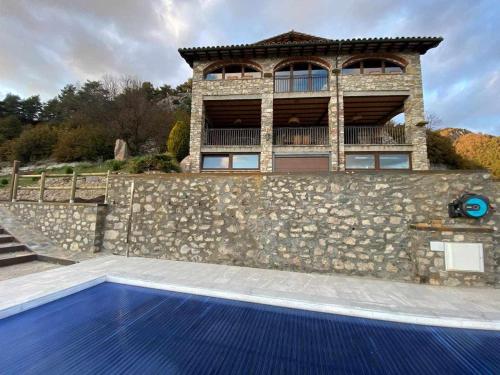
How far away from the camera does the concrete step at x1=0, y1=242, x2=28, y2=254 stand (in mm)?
5320

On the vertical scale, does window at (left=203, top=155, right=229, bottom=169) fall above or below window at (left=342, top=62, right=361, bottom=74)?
below

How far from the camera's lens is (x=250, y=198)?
550cm

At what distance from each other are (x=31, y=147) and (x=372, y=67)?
2441 cm

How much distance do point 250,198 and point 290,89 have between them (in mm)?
8746

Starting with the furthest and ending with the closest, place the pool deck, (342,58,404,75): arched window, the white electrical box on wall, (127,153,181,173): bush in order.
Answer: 1. (342,58,404,75): arched window
2. (127,153,181,173): bush
3. the white electrical box on wall
4. the pool deck

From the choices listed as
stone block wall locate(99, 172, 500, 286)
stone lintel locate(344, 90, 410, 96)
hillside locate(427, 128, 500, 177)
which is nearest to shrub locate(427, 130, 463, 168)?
hillside locate(427, 128, 500, 177)

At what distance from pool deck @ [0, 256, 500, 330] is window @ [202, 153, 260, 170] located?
286 inches

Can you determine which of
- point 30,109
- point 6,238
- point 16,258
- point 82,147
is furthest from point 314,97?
point 30,109

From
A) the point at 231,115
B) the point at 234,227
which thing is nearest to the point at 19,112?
the point at 231,115

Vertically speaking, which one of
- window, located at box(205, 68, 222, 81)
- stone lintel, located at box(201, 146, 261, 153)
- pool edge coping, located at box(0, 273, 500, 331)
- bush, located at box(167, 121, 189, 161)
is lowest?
pool edge coping, located at box(0, 273, 500, 331)

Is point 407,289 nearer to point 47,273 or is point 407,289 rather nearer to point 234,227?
point 234,227

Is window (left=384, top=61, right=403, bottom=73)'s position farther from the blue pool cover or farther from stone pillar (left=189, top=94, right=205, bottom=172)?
A: the blue pool cover

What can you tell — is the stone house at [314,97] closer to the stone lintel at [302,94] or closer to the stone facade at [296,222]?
the stone lintel at [302,94]

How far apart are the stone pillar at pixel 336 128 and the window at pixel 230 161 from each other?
12.7 ft
